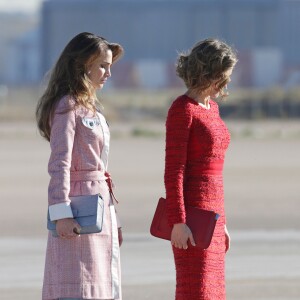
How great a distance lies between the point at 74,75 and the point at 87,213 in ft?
2.28

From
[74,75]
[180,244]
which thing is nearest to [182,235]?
[180,244]

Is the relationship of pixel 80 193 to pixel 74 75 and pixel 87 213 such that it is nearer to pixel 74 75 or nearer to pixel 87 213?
pixel 87 213

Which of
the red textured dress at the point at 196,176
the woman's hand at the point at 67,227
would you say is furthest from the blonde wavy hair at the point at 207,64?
the woman's hand at the point at 67,227

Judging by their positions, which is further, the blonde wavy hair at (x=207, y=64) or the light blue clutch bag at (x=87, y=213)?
the blonde wavy hair at (x=207, y=64)

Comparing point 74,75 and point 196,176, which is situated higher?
point 74,75

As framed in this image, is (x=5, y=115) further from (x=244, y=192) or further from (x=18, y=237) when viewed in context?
(x=18, y=237)

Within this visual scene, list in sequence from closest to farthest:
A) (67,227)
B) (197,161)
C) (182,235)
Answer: (67,227), (182,235), (197,161)

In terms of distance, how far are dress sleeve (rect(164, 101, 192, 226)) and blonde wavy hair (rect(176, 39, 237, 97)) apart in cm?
14

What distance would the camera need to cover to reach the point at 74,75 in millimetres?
6059

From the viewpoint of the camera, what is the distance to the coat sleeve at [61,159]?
582cm

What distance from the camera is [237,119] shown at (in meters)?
64.5

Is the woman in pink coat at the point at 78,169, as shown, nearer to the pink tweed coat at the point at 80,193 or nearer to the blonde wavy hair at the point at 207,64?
the pink tweed coat at the point at 80,193

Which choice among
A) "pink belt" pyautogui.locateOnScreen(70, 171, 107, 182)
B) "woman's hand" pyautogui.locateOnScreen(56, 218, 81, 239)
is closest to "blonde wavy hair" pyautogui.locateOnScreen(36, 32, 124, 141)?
"pink belt" pyautogui.locateOnScreen(70, 171, 107, 182)

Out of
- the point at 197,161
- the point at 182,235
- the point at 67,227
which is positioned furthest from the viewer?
the point at 197,161
